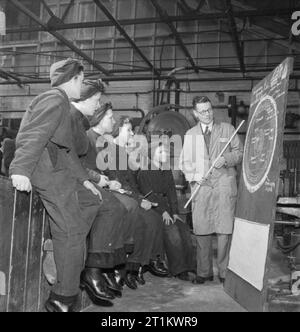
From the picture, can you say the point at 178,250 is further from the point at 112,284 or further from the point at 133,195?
the point at 112,284

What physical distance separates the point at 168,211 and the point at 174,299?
4.00 feet

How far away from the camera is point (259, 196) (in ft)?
9.09

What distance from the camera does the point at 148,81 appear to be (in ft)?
35.4

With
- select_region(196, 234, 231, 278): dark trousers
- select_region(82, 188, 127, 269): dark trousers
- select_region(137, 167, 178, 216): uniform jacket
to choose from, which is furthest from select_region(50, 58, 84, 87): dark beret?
select_region(196, 234, 231, 278): dark trousers

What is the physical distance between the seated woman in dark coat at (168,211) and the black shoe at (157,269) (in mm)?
100

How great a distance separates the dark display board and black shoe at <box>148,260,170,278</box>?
79cm

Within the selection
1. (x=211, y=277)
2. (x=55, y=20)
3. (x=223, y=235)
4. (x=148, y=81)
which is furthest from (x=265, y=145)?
(x=148, y=81)

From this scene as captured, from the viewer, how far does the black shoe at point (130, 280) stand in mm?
3224

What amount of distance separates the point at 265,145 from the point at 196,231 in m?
1.14

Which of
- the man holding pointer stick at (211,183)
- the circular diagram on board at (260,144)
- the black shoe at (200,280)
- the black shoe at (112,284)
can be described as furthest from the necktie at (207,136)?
the black shoe at (112,284)

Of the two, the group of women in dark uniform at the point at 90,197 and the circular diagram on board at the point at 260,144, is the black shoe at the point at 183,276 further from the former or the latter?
the circular diagram on board at the point at 260,144

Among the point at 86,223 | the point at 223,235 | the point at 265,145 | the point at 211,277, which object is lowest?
the point at 211,277
